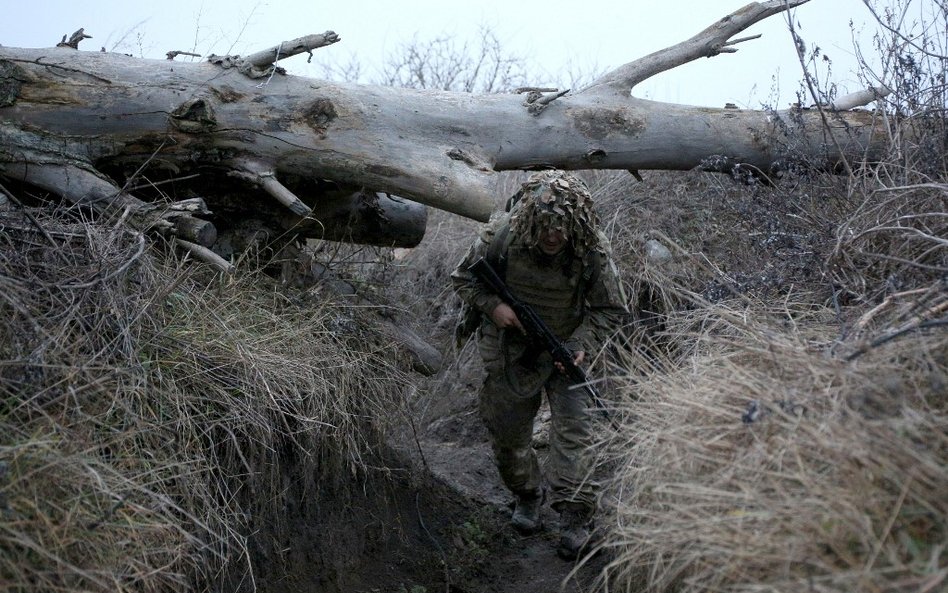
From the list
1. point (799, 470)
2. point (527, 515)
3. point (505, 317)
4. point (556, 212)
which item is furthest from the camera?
point (527, 515)

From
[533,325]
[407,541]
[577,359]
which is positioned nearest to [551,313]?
[533,325]

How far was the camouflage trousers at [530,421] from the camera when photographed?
5035 millimetres

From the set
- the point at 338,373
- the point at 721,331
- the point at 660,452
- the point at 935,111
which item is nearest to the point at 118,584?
the point at 660,452

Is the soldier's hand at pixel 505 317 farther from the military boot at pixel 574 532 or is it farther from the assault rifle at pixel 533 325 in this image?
the military boot at pixel 574 532

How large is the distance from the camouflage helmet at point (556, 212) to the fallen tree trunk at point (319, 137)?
61 cm

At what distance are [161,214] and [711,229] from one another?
4060 mm

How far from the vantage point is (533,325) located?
5008 mm

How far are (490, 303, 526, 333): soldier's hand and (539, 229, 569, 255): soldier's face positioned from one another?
1.27ft

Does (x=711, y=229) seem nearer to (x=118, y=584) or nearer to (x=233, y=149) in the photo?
(x=233, y=149)

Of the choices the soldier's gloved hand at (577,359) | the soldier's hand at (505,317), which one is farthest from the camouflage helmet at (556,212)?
the soldier's gloved hand at (577,359)

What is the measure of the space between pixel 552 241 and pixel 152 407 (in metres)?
2.08

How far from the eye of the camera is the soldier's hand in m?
5.04

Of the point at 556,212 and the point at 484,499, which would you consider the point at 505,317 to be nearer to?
the point at 556,212

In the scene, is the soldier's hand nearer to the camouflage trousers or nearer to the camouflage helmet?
the camouflage trousers
